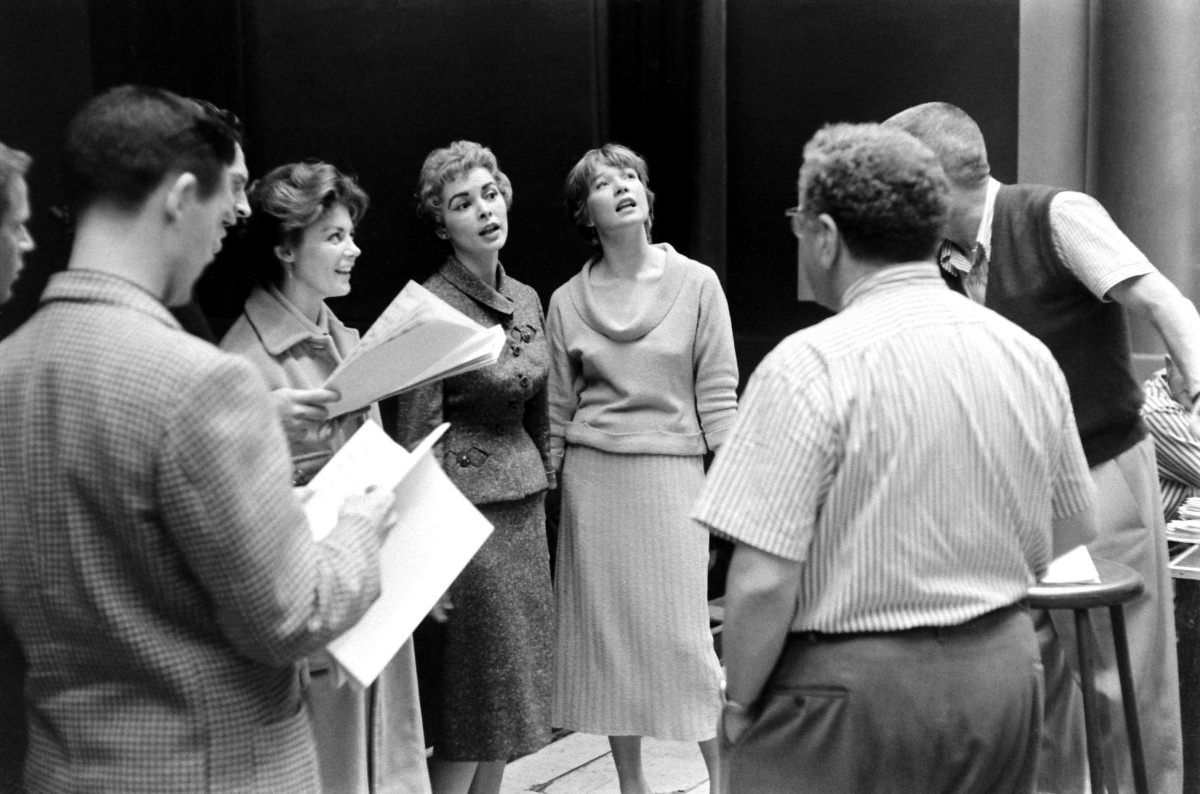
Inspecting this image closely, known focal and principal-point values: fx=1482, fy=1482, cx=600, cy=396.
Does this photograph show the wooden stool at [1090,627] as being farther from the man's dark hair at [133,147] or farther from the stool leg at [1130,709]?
the man's dark hair at [133,147]

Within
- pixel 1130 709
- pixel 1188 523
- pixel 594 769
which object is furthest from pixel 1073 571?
pixel 594 769

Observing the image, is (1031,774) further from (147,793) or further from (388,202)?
(388,202)

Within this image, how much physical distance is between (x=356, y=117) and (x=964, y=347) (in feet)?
7.89

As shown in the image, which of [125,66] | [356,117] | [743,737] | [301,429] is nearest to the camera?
[743,737]

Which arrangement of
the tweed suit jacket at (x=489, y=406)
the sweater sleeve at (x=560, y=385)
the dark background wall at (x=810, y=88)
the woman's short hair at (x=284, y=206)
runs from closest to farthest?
the woman's short hair at (x=284, y=206) → the tweed suit jacket at (x=489, y=406) → the sweater sleeve at (x=560, y=385) → the dark background wall at (x=810, y=88)

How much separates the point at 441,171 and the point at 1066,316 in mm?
1648

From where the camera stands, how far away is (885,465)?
7.10 ft

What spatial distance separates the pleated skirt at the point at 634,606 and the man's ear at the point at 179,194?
251cm

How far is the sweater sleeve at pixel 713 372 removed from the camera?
4.34 m

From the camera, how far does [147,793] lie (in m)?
1.89

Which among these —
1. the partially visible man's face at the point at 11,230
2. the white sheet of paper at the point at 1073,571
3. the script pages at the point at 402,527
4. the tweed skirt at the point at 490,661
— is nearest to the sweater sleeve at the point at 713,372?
the tweed skirt at the point at 490,661

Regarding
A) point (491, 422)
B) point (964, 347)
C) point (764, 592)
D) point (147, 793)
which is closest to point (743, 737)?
point (764, 592)

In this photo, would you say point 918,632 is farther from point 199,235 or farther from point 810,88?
point 810,88

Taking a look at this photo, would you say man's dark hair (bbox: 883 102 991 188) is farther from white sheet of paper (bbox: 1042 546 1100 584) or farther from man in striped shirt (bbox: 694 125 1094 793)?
man in striped shirt (bbox: 694 125 1094 793)
